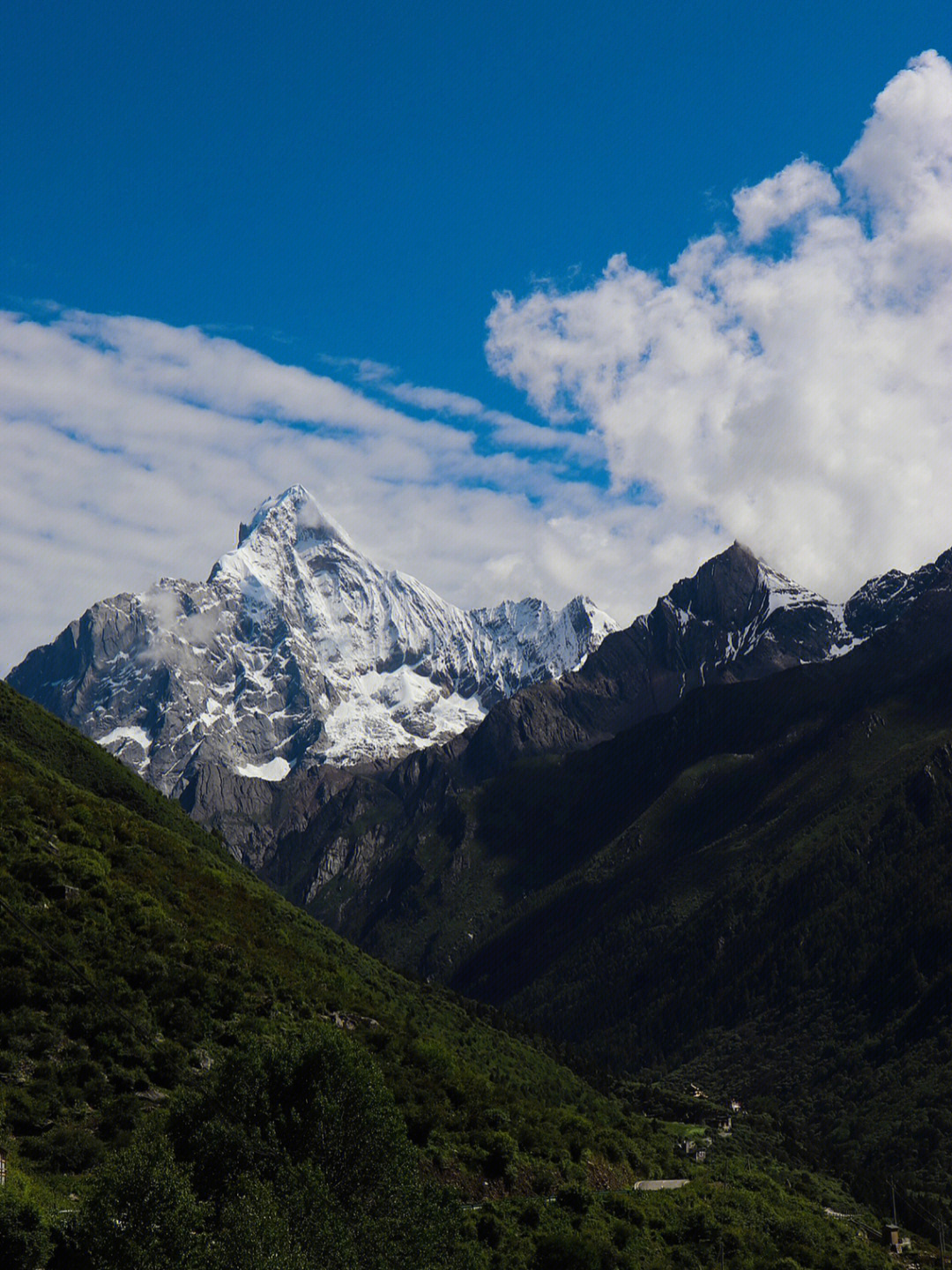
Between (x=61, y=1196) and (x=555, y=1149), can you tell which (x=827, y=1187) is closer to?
(x=555, y=1149)

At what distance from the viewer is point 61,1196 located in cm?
4997

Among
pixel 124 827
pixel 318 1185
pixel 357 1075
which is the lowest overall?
pixel 318 1185

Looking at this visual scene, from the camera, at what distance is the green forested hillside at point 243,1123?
147ft

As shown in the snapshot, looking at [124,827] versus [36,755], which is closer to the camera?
[124,827]

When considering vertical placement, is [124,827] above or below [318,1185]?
above

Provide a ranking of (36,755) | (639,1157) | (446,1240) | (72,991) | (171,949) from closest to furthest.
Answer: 1. (446,1240)
2. (72,991)
3. (171,949)
4. (639,1157)
5. (36,755)

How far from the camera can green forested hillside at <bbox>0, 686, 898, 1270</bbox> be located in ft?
147

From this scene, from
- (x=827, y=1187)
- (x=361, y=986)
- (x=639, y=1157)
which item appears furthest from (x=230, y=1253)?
(x=827, y=1187)

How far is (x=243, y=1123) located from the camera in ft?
172

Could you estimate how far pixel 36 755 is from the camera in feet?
437

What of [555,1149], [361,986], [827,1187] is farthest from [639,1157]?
[827,1187]

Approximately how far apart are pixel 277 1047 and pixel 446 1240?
11588 millimetres

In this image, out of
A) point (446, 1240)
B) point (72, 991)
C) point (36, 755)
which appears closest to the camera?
point (446, 1240)

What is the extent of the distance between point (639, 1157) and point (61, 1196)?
167 ft
